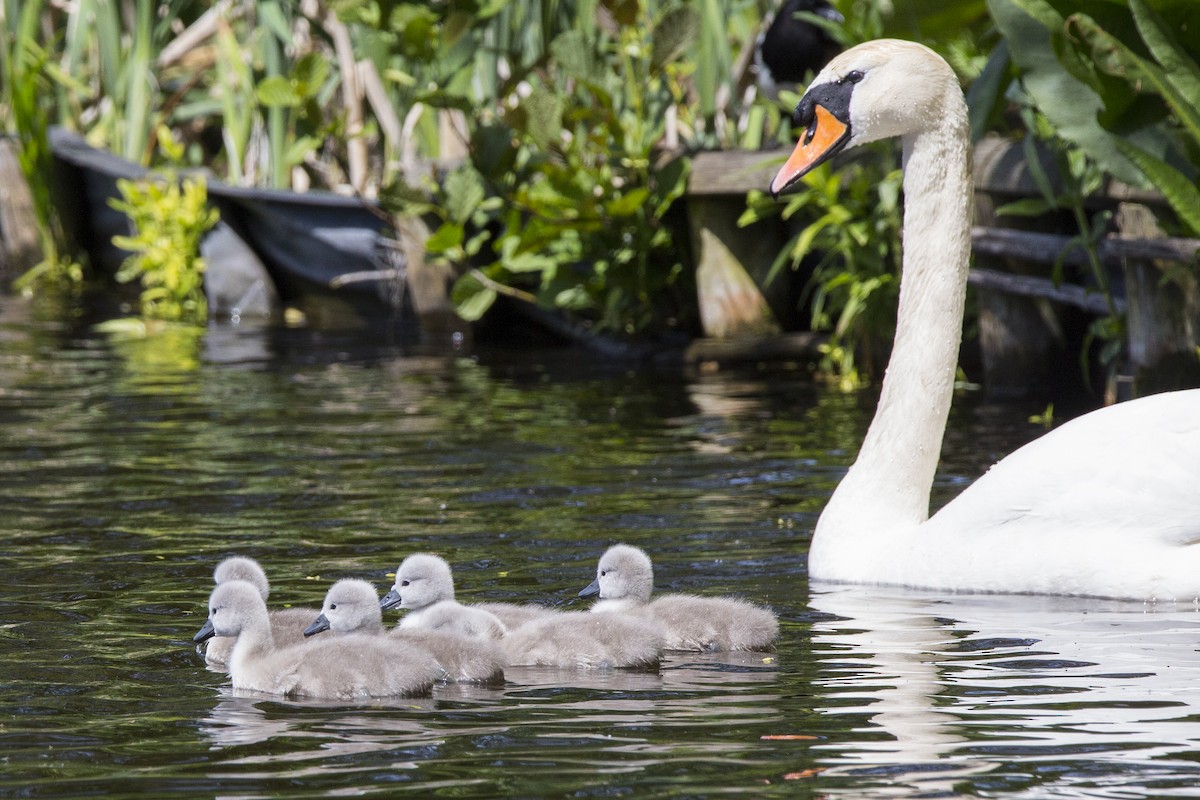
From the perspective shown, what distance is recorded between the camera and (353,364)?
34.6 ft

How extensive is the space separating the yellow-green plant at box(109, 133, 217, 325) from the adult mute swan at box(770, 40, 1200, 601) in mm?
8127

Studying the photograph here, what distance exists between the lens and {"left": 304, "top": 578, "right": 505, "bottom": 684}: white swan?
12.8 feet

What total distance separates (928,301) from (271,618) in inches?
76.7

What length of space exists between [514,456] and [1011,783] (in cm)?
437

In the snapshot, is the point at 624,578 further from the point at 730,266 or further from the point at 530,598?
the point at 730,266

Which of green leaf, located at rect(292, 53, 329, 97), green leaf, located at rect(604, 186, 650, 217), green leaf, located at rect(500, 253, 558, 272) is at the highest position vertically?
green leaf, located at rect(292, 53, 329, 97)

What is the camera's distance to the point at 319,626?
4.12m

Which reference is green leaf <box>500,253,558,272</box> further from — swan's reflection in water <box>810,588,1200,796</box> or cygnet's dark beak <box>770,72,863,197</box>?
swan's reflection in water <box>810,588,1200,796</box>

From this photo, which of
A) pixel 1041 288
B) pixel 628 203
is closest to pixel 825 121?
pixel 1041 288

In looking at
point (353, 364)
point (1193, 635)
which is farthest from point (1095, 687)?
point (353, 364)

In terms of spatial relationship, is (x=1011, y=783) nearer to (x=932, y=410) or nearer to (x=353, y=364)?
(x=932, y=410)

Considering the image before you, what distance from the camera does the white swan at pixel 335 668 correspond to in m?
3.80

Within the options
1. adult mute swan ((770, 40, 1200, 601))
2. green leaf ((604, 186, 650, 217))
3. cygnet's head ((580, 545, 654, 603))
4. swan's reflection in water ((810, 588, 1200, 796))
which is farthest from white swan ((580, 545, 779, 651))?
green leaf ((604, 186, 650, 217))

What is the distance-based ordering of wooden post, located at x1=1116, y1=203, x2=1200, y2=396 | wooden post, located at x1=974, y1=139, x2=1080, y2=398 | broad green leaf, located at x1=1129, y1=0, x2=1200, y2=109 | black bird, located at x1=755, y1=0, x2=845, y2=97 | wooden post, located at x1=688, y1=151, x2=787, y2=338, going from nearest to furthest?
broad green leaf, located at x1=1129, y1=0, x2=1200, y2=109, wooden post, located at x1=1116, y1=203, x2=1200, y2=396, wooden post, located at x1=974, y1=139, x2=1080, y2=398, black bird, located at x1=755, y1=0, x2=845, y2=97, wooden post, located at x1=688, y1=151, x2=787, y2=338
